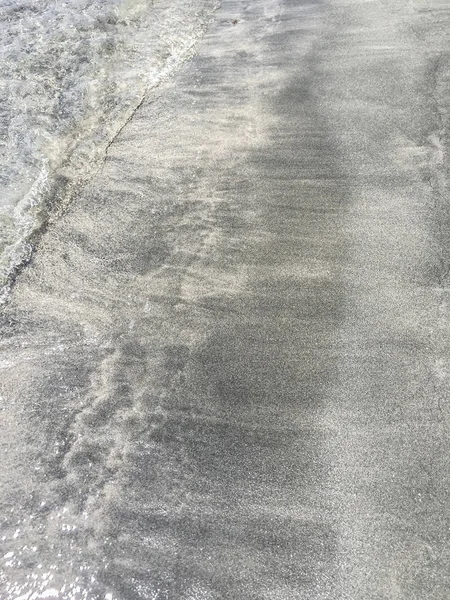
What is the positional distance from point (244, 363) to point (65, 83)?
11.2 feet

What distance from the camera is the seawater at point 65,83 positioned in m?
3.66

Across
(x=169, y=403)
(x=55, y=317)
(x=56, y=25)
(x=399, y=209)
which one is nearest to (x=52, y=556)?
(x=169, y=403)

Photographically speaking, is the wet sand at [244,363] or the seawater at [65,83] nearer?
the wet sand at [244,363]

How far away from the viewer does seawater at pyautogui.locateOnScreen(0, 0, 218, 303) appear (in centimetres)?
366

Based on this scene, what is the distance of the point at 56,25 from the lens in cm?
561

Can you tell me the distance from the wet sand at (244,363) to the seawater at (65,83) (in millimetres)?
241

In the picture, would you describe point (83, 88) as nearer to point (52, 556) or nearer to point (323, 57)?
point (323, 57)

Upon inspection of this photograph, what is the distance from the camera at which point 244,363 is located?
258 cm

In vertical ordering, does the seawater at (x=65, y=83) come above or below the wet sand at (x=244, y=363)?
above

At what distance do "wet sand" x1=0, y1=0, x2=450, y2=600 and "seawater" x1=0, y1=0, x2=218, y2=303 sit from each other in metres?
0.24

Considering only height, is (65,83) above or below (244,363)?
above

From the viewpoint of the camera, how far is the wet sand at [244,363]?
202 centimetres

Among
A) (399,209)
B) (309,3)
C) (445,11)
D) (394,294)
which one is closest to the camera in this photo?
(394,294)

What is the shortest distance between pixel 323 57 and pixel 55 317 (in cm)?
330
